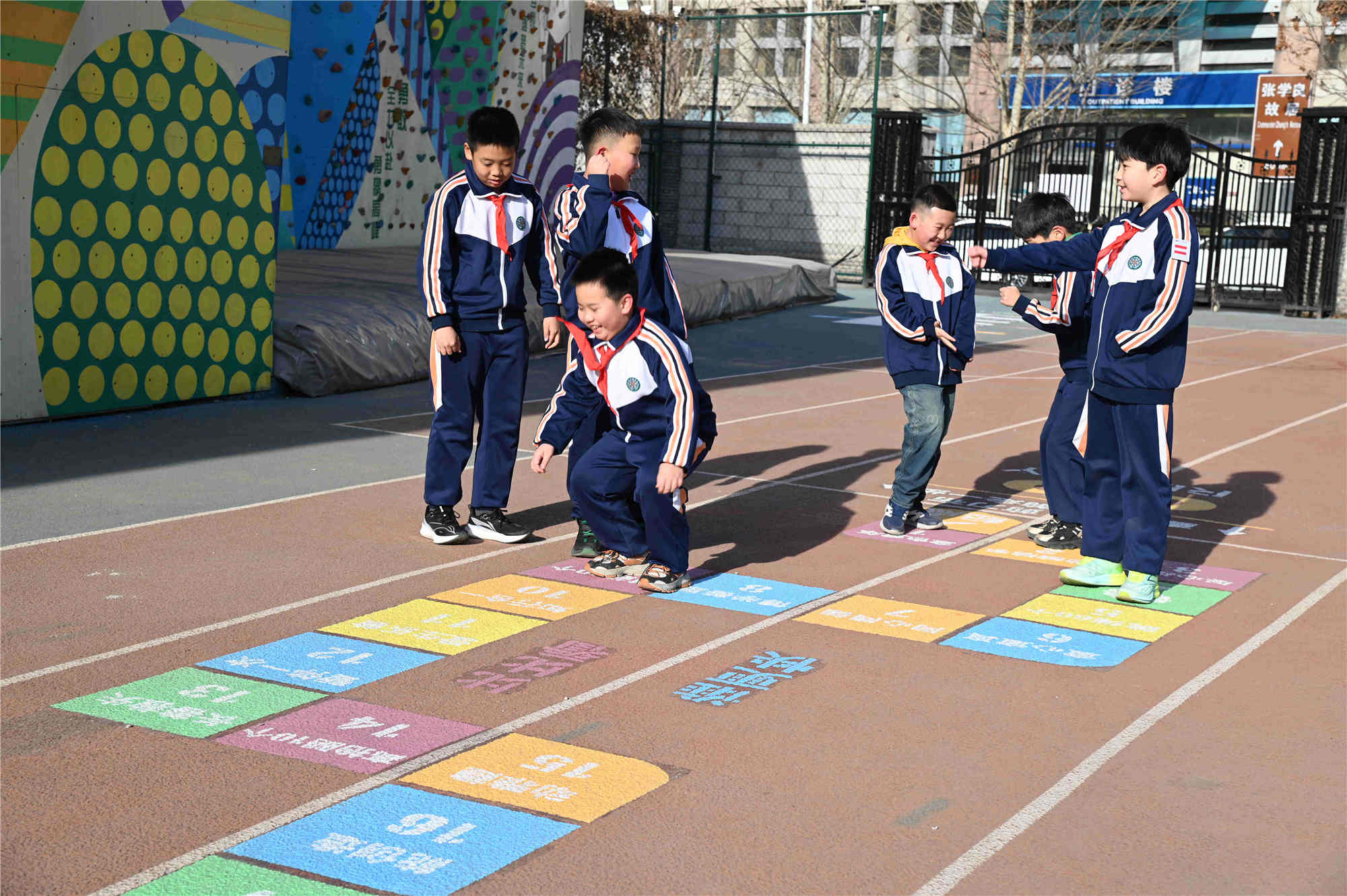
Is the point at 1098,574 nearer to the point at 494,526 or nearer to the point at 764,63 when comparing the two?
the point at 494,526

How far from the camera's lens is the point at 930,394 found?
24.1 ft

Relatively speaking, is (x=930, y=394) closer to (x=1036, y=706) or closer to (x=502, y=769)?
(x=1036, y=706)

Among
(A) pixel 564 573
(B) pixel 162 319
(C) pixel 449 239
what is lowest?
(A) pixel 564 573

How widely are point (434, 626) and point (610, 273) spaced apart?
5.15 feet

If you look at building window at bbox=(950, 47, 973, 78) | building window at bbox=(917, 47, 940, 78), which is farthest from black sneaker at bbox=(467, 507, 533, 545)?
building window at bbox=(950, 47, 973, 78)

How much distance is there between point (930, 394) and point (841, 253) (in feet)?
63.5

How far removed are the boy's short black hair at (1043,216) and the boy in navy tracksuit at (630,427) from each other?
201cm

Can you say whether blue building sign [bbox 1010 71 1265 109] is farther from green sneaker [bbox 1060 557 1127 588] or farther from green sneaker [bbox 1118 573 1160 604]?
green sneaker [bbox 1118 573 1160 604]

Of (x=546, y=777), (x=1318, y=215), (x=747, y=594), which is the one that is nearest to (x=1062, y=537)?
(x=747, y=594)

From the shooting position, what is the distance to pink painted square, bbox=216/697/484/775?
13.8ft

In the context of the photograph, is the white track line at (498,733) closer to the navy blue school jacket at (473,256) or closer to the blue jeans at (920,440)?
the blue jeans at (920,440)

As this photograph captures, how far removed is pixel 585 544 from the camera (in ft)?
22.4

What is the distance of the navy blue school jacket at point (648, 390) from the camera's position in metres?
5.95

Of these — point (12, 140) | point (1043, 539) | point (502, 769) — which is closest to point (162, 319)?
point (12, 140)
